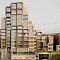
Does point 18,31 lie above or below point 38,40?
above

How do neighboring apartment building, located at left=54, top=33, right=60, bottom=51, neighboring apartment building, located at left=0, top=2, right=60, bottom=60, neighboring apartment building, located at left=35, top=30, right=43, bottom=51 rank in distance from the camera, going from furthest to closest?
neighboring apartment building, located at left=35, top=30, right=43, bottom=51 < neighboring apartment building, located at left=54, top=33, right=60, bottom=51 < neighboring apartment building, located at left=0, top=2, right=60, bottom=60

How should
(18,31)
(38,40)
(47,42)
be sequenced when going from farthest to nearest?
(47,42)
(38,40)
(18,31)

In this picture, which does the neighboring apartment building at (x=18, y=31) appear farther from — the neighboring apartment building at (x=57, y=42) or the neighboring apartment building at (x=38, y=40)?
the neighboring apartment building at (x=57, y=42)

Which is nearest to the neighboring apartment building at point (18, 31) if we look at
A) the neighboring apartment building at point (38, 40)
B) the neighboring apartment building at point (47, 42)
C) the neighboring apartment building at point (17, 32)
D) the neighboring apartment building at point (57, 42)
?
the neighboring apartment building at point (17, 32)

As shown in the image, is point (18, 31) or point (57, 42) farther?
point (57, 42)

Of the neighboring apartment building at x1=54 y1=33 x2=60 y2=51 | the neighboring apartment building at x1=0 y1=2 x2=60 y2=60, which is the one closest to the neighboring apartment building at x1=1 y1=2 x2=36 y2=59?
the neighboring apartment building at x1=0 y1=2 x2=60 y2=60

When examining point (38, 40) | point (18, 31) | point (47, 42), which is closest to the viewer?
point (18, 31)

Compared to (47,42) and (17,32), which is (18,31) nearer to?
(17,32)

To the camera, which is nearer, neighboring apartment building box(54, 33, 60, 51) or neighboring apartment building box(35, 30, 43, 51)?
neighboring apartment building box(54, 33, 60, 51)

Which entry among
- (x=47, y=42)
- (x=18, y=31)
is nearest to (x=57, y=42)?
(x=47, y=42)

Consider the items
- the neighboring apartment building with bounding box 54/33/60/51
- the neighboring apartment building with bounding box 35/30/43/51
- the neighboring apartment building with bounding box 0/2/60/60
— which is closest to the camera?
the neighboring apartment building with bounding box 0/2/60/60

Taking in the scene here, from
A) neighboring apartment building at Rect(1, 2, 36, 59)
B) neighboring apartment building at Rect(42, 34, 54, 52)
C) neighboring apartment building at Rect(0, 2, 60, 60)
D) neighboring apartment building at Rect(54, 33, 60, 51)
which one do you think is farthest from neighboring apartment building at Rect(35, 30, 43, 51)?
neighboring apartment building at Rect(54, 33, 60, 51)

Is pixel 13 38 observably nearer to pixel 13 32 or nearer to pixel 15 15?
pixel 13 32

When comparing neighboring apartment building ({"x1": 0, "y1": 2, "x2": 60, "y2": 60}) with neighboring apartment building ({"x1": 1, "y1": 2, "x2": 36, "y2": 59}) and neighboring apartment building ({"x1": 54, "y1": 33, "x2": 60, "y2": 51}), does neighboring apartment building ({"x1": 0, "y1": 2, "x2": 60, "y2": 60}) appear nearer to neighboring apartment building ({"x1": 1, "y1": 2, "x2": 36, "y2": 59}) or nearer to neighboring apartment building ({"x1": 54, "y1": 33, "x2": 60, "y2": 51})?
neighboring apartment building ({"x1": 1, "y1": 2, "x2": 36, "y2": 59})
